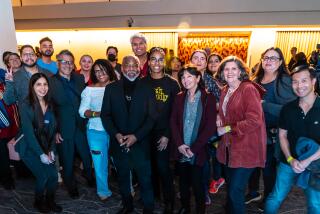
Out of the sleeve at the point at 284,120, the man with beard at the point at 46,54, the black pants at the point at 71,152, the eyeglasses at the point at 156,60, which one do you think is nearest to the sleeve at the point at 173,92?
the eyeglasses at the point at 156,60

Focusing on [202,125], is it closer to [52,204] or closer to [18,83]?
[52,204]

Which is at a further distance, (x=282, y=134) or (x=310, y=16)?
(x=310, y=16)

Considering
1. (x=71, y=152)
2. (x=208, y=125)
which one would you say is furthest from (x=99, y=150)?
(x=208, y=125)

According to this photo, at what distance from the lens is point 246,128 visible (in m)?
2.18

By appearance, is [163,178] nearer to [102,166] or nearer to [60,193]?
[102,166]

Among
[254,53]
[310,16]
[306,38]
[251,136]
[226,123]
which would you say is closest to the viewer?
[251,136]

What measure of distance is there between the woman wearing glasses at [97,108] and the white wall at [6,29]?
8.12 feet

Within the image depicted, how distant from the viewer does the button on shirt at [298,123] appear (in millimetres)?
2051

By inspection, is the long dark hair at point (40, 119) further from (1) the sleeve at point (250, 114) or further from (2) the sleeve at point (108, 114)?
(1) the sleeve at point (250, 114)

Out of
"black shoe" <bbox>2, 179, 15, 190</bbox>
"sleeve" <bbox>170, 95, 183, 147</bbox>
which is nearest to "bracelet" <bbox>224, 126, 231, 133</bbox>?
"sleeve" <bbox>170, 95, 183, 147</bbox>

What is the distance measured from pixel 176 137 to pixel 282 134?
0.97 meters

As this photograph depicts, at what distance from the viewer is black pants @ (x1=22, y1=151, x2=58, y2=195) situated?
2.75 metres

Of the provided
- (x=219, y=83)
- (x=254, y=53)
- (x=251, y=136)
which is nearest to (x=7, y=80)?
(x=219, y=83)

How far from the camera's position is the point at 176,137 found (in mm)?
2555
